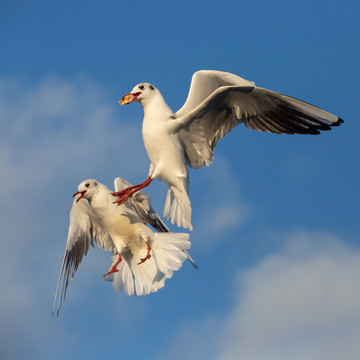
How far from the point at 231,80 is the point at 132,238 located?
203 centimetres

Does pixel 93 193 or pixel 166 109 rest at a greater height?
pixel 166 109

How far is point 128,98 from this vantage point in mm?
7398

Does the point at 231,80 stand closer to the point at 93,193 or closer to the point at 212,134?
the point at 212,134

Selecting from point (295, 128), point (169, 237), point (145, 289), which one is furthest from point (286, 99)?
point (145, 289)

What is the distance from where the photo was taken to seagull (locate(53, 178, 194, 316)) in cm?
711

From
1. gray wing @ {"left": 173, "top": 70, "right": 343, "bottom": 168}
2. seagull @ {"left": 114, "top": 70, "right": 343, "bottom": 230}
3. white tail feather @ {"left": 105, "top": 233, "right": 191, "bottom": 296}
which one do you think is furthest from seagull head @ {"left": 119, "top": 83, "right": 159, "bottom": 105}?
white tail feather @ {"left": 105, "top": 233, "right": 191, "bottom": 296}

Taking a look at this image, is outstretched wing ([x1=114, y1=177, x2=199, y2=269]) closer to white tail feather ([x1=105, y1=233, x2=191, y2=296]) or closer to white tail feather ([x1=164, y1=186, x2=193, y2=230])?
white tail feather ([x1=164, y1=186, x2=193, y2=230])

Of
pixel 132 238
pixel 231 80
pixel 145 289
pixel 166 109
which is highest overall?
pixel 231 80

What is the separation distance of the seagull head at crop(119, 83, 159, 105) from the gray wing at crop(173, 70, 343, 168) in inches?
13.3

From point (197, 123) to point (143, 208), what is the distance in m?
1.06

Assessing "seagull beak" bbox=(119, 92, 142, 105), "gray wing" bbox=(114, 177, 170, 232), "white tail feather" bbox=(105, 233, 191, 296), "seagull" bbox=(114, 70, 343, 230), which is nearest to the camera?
"white tail feather" bbox=(105, 233, 191, 296)

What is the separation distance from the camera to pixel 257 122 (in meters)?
7.59

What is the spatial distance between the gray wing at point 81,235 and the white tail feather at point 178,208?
2.38ft

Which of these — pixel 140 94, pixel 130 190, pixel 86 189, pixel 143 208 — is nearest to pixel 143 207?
pixel 143 208
